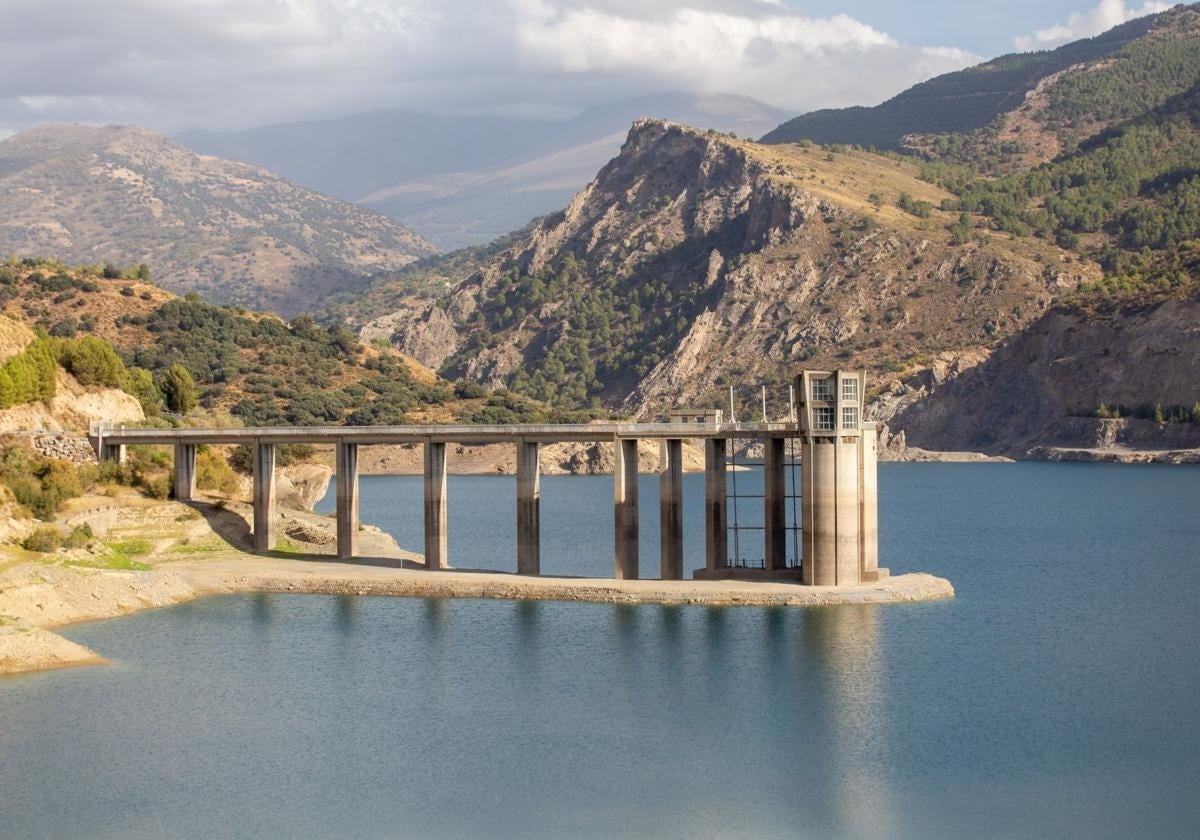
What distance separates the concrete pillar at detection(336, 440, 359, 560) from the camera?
312 ft

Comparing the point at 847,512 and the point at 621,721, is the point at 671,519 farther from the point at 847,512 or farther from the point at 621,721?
the point at 621,721

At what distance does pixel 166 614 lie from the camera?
81438 mm

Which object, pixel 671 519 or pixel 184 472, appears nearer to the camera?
pixel 671 519

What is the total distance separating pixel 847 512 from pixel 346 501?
1104 inches

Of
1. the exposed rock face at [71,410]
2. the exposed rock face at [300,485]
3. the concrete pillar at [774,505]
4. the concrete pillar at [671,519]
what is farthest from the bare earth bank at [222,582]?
the exposed rock face at [300,485]

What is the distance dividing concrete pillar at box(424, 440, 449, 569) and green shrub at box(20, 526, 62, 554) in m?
17.6

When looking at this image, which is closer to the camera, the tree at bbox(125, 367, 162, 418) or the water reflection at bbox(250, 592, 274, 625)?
the water reflection at bbox(250, 592, 274, 625)

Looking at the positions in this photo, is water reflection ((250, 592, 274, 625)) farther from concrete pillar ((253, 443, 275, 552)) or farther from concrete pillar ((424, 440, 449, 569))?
concrete pillar ((253, 443, 275, 552))

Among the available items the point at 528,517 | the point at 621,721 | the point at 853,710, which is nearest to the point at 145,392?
the point at 528,517

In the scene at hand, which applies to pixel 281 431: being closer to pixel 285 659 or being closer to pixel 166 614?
pixel 166 614

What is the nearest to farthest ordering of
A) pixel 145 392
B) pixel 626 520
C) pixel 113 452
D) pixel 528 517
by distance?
pixel 626 520
pixel 528 517
pixel 113 452
pixel 145 392

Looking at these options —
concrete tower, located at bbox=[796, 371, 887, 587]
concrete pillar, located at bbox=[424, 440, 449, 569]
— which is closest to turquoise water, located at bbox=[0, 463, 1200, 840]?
concrete tower, located at bbox=[796, 371, 887, 587]

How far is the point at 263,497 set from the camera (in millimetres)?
97750

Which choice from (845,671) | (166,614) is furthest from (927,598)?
(166,614)
